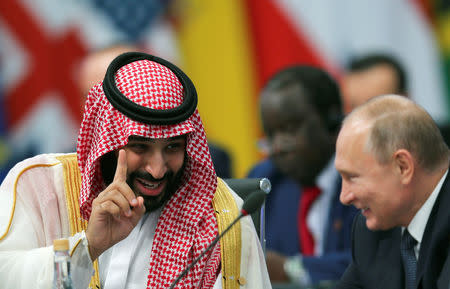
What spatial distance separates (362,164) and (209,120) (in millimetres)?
3653

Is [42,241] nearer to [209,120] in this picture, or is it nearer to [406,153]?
[406,153]

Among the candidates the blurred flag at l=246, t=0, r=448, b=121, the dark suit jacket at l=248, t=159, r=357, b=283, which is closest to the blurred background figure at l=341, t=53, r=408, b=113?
the blurred flag at l=246, t=0, r=448, b=121

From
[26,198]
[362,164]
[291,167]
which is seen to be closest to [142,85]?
[26,198]

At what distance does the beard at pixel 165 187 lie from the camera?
2.84 meters

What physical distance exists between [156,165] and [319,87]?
6.76 ft

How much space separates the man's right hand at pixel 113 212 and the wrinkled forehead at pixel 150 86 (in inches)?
8.3

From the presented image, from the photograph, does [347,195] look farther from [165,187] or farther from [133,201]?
[133,201]

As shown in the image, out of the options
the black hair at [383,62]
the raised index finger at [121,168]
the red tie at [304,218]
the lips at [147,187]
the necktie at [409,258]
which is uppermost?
the raised index finger at [121,168]

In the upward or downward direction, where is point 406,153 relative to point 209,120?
upward

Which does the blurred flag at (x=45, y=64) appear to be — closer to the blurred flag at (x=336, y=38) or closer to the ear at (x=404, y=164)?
the blurred flag at (x=336, y=38)

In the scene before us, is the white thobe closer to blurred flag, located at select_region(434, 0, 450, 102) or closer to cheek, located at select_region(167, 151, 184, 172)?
cheek, located at select_region(167, 151, 184, 172)

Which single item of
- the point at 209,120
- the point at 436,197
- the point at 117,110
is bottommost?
the point at 209,120

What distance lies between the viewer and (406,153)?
306 centimetres

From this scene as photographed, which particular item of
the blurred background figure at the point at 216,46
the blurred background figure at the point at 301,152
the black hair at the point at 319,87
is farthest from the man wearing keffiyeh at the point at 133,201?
the blurred background figure at the point at 216,46
